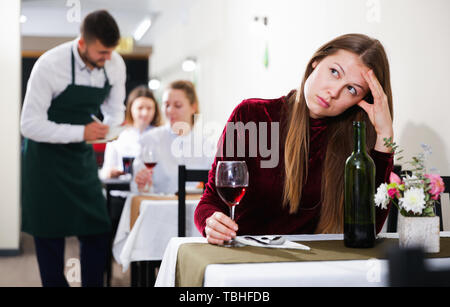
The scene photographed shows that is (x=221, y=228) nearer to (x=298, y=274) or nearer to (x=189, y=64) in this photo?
(x=298, y=274)

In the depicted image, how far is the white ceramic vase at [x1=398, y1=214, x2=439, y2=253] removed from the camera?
891 millimetres

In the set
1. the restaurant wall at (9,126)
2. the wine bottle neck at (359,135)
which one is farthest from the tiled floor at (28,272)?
the wine bottle neck at (359,135)

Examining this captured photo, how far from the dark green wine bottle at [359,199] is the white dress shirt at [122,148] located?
2.65m

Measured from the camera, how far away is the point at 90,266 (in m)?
2.28

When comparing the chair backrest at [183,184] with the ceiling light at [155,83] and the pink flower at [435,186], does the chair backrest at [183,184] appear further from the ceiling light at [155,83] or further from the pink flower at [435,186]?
the ceiling light at [155,83]

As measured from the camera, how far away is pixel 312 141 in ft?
4.28

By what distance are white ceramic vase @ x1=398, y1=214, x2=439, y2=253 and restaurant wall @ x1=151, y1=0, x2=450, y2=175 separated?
0.73m

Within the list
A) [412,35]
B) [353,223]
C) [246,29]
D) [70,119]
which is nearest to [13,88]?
[246,29]

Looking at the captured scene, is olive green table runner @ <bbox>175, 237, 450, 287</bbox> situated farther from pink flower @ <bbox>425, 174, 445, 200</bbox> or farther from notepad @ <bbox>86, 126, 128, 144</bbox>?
notepad @ <bbox>86, 126, 128, 144</bbox>

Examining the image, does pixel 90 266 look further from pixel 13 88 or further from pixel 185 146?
pixel 13 88

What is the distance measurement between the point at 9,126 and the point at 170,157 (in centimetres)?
211

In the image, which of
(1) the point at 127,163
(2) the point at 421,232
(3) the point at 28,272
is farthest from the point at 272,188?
(3) the point at 28,272

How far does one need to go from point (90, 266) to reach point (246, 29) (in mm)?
1894

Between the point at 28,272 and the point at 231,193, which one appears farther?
the point at 28,272
